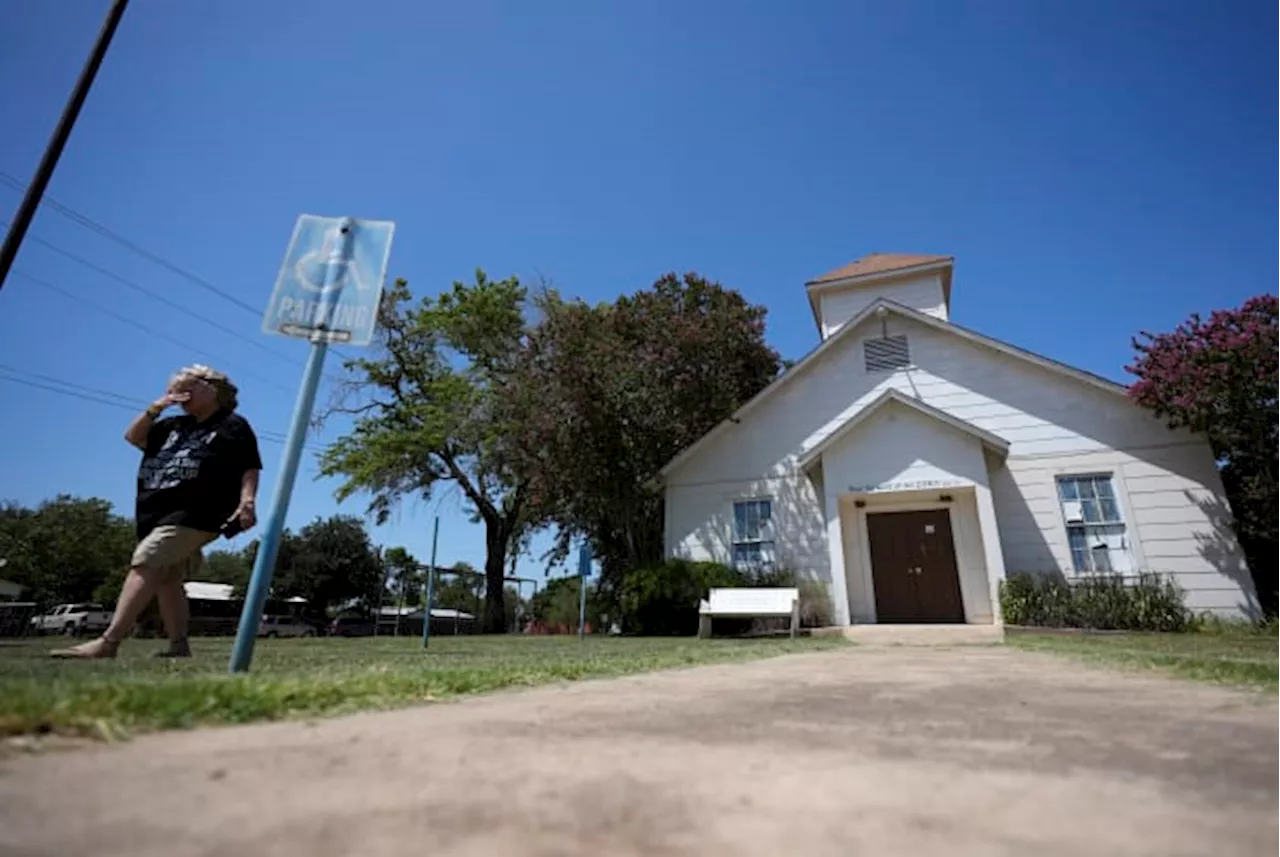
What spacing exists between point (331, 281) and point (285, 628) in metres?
33.6

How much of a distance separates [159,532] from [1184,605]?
1375 cm

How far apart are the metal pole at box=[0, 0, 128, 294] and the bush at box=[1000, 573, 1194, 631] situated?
14240 millimetres

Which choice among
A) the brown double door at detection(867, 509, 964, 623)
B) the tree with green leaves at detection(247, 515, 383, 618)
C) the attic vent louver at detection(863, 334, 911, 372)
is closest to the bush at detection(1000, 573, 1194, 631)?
the brown double door at detection(867, 509, 964, 623)

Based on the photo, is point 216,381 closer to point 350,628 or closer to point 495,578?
point 495,578

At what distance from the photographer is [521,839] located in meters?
0.79

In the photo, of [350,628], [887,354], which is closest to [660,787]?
[887,354]

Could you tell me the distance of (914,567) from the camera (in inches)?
450

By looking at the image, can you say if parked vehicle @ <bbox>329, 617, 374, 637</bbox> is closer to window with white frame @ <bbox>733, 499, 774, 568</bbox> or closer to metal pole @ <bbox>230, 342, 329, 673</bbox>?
window with white frame @ <bbox>733, 499, 774, 568</bbox>

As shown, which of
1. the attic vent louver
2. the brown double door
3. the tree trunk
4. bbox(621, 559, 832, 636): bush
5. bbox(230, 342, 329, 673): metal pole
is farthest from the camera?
the tree trunk

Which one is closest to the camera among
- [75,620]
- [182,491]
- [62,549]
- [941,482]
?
[182,491]

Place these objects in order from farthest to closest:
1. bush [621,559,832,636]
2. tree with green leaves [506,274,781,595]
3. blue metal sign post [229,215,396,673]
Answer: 1. tree with green leaves [506,274,781,595]
2. bush [621,559,832,636]
3. blue metal sign post [229,215,396,673]

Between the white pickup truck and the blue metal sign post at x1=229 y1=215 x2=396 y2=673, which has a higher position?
the blue metal sign post at x1=229 y1=215 x2=396 y2=673

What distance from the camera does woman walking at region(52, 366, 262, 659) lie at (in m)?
3.48

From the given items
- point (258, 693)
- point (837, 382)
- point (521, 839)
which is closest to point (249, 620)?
point (258, 693)
